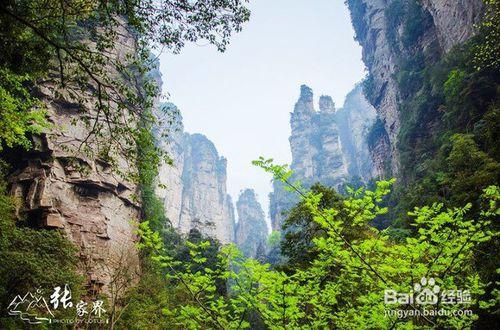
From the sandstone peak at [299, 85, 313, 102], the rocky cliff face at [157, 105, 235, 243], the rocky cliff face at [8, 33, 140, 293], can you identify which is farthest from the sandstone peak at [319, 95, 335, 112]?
the rocky cliff face at [8, 33, 140, 293]

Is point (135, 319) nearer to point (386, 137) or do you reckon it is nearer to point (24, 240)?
point (24, 240)

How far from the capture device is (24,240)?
45.2 feet

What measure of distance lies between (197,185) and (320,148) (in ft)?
99.5

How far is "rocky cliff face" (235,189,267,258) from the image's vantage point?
7519cm

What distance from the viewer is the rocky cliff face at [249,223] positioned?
247 ft

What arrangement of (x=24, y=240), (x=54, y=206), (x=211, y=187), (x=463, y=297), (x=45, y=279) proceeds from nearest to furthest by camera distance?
(x=463, y=297), (x=45, y=279), (x=24, y=240), (x=54, y=206), (x=211, y=187)

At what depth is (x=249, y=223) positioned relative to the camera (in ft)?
265

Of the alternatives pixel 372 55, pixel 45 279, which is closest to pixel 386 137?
pixel 372 55

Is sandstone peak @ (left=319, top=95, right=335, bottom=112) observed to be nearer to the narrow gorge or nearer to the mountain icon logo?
the narrow gorge

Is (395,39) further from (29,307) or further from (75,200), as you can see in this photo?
(29,307)

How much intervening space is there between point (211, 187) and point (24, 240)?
65.5 m

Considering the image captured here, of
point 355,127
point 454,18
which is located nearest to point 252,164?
point 454,18

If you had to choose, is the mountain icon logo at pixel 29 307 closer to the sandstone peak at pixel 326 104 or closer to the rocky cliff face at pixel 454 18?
the rocky cliff face at pixel 454 18

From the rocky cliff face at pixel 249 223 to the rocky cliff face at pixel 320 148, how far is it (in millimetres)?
7992
